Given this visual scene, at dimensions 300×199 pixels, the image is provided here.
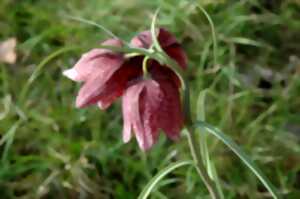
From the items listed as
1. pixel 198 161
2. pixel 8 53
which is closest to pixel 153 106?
pixel 198 161

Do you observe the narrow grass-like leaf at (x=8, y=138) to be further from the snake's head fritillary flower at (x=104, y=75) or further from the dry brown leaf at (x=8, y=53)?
the snake's head fritillary flower at (x=104, y=75)

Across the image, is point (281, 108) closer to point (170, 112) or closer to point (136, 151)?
point (136, 151)

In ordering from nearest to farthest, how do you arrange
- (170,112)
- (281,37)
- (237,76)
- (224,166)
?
(170,112) < (224,166) < (237,76) < (281,37)

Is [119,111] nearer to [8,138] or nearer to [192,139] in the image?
[8,138]

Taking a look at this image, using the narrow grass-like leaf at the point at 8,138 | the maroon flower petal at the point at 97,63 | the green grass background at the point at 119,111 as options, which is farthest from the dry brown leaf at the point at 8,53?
the maroon flower petal at the point at 97,63

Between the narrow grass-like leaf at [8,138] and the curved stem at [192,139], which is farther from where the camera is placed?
the narrow grass-like leaf at [8,138]

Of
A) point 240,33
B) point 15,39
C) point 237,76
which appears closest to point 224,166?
point 237,76

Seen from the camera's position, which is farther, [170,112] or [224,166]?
[224,166]
